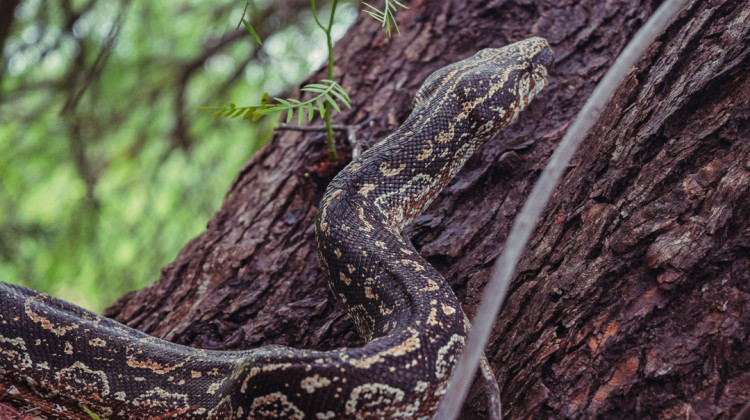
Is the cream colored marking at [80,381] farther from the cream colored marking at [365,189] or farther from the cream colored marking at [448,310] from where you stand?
the cream colored marking at [448,310]

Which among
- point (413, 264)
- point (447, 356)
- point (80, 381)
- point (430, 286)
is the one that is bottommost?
point (447, 356)

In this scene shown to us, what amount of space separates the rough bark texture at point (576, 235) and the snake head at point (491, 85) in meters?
0.35

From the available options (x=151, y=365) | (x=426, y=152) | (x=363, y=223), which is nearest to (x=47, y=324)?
(x=151, y=365)

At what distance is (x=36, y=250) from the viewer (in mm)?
8203

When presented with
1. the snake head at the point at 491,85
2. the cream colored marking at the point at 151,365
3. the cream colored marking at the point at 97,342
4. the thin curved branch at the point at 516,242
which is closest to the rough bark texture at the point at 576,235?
the snake head at the point at 491,85

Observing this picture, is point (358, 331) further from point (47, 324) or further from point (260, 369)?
point (47, 324)

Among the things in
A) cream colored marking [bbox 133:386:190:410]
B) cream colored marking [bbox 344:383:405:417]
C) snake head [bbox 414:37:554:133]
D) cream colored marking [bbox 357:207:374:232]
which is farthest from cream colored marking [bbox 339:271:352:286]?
snake head [bbox 414:37:554:133]

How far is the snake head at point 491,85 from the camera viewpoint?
5.35 metres

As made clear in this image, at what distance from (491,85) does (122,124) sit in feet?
19.5

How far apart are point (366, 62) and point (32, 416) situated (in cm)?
517

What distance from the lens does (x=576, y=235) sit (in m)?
4.37

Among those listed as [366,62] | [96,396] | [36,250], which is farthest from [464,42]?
[36,250]

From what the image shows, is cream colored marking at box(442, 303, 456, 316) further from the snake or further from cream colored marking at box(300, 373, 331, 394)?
cream colored marking at box(300, 373, 331, 394)

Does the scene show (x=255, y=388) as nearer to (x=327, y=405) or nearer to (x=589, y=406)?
(x=327, y=405)
